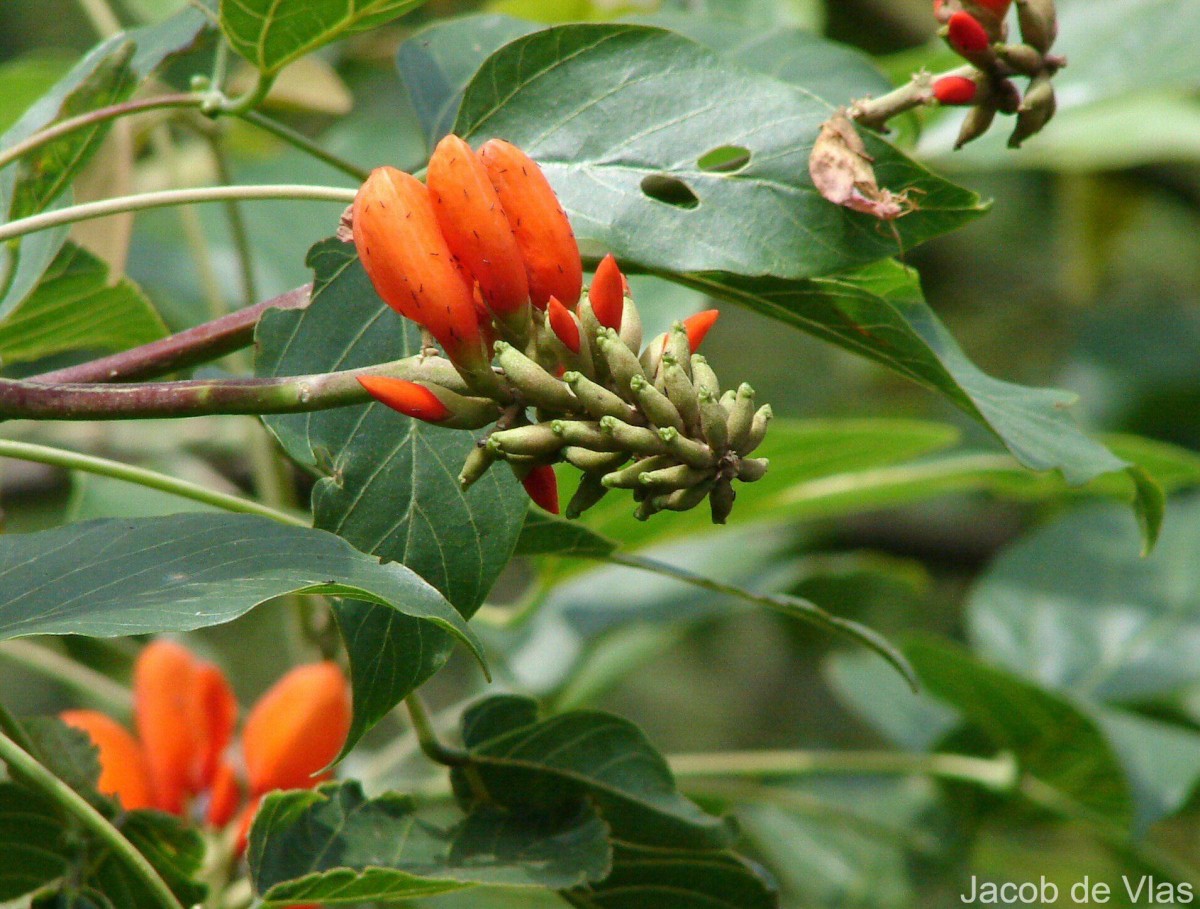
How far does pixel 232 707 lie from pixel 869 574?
114 centimetres

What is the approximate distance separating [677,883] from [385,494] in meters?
0.43

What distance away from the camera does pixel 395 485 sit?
756 mm

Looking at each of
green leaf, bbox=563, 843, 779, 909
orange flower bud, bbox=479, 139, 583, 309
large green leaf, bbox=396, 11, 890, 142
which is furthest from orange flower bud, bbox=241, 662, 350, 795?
orange flower bud, bbox=479, 139, 583, 309

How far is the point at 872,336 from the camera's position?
0.80 metres

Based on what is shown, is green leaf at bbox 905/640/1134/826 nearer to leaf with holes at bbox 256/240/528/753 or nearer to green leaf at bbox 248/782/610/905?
green leaf at bbox 248/782/610/905

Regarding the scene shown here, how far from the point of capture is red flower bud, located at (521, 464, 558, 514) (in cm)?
65

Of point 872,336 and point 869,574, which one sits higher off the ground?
point 872,336

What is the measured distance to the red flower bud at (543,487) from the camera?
2.14 ft

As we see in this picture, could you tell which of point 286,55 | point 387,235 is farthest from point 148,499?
point 387,235

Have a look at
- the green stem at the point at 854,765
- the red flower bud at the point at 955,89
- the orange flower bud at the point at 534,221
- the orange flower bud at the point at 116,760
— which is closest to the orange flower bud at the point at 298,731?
the orange flower bud at the point at 116,760

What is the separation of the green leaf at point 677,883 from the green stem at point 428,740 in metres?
0.14

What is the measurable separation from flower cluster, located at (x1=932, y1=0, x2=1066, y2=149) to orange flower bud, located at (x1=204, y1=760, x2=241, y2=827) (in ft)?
3.10

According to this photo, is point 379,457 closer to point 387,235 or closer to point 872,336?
point 387,235

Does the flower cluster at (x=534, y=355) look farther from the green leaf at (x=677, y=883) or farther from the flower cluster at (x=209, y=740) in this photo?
the flower cluster at (x=209, y=740)
